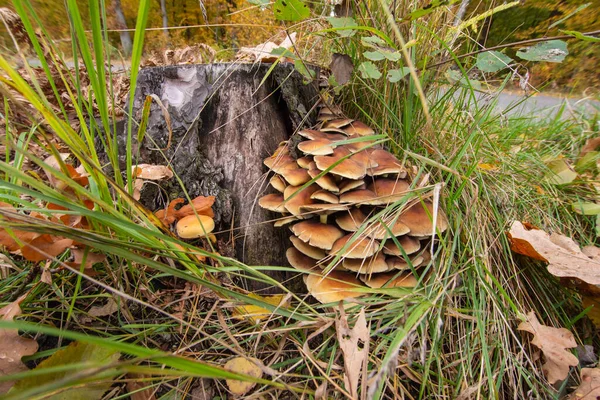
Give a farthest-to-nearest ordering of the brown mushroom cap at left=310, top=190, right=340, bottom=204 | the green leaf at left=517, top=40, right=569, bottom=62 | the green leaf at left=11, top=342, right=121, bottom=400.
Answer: the brown mushroom cap at left=310, top=190, right=340, bottom=204 < the green leaf at left=517, top=40, right=569, bottom=62 < the green leaf at left=11, top=342, right=121, bottom=400

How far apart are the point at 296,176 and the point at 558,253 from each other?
3.80 feet

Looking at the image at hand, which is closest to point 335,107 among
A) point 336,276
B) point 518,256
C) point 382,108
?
point 382,108

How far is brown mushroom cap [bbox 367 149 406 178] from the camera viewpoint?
56.3 inches

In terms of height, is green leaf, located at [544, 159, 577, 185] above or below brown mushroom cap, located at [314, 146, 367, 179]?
below

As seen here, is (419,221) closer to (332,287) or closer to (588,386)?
A: (332,287)

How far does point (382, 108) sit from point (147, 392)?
5.92ft

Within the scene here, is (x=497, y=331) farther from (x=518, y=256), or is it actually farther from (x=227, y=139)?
(x=227, y=139)

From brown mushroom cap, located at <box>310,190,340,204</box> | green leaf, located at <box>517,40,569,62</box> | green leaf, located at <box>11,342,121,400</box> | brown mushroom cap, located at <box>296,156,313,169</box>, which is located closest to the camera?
green leaf, located at <box>11,342,121,400</box>

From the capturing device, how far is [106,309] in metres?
1.15

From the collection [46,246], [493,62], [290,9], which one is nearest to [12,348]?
[46,246]

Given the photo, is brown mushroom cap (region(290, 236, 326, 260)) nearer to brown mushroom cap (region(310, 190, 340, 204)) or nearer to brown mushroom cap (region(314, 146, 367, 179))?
brown mushroom cap (region(310, 190, 340, 204))

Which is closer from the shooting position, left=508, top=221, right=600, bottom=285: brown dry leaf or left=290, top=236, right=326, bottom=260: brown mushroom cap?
left=508, top=221, right=600, bottom=285: brown dry leaf

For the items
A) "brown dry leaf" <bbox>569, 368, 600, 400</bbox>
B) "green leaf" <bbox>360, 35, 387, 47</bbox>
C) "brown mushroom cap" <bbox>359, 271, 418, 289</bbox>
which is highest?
"green leaf" <bbox>360, 35, 387, 47</bbox>

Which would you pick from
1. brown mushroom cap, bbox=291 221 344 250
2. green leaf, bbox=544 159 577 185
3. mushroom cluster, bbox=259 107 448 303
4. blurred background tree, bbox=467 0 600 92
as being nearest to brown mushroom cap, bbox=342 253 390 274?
mushroom cluster, bbox=259 107 448 303
